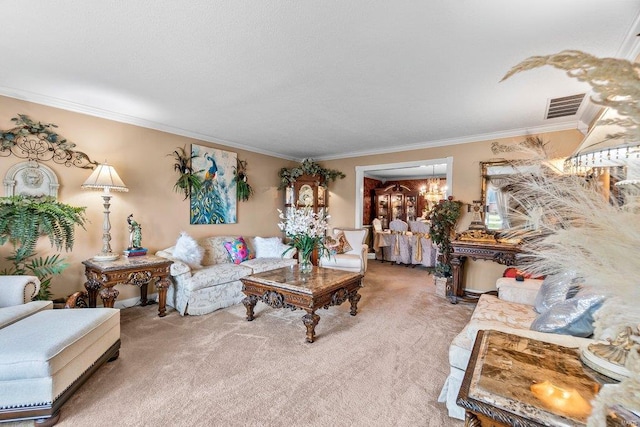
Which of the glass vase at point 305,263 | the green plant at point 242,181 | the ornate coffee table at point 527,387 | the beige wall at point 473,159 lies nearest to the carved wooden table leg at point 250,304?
the glass vase at point 305,263

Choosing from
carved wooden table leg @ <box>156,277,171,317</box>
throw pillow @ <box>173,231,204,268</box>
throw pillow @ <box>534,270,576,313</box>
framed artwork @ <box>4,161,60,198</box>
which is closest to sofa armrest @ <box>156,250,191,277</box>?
carved wooden table leg @ <box>156,277,171,317</box>

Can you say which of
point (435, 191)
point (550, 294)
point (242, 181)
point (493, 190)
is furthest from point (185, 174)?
point (435, 191)

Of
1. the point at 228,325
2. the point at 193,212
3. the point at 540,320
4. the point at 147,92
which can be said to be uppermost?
the point at 147,92

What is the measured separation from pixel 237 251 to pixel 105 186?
72.5 inches

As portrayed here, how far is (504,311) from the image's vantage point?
2.25 m

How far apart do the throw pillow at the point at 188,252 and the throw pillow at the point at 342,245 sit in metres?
2.23

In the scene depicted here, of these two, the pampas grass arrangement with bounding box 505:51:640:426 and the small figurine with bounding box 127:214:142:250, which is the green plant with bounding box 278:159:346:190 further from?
the pampas grass arrangement with bounding box 505:51:640:426

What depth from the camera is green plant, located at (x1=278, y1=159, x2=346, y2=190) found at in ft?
18.2

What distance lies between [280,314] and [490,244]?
Result: 2.82m

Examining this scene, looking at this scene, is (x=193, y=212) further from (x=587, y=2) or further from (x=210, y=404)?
(x=587, y=2)

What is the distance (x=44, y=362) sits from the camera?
5.21ft

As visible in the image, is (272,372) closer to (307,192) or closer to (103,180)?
(103,180)

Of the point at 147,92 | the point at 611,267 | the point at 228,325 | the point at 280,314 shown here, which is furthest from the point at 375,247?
the point at 611,267

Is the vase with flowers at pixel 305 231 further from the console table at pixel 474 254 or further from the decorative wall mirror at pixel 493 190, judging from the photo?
the decorative wall mirror at pixel 493 190
